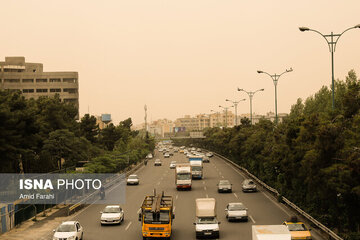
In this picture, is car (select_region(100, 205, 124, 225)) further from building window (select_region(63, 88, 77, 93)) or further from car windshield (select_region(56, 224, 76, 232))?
building window (select_region(63, 88, 77, 93))

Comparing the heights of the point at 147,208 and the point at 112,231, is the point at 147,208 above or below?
above

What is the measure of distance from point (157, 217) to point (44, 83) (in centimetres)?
10907

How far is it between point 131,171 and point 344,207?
56.5m

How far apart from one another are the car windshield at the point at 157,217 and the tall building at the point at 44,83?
103 metres

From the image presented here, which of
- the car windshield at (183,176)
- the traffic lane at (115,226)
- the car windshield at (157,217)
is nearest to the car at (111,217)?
the traffic lane at (115,226)

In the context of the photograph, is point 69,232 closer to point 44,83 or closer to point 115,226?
point 115,226

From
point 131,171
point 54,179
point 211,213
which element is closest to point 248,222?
point 211,213

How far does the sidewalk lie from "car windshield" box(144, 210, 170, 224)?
652 cm

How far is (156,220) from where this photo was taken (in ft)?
87.1

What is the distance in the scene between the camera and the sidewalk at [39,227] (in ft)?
95.3

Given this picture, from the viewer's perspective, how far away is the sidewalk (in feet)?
95.3

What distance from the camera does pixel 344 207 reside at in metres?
25.1

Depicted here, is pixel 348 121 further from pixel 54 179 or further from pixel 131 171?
pixel 131 171

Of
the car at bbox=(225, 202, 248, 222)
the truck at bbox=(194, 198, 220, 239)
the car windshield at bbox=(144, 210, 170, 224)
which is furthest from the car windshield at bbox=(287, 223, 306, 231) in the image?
the car windshield at bbox=(144, 210, 170, 224)
